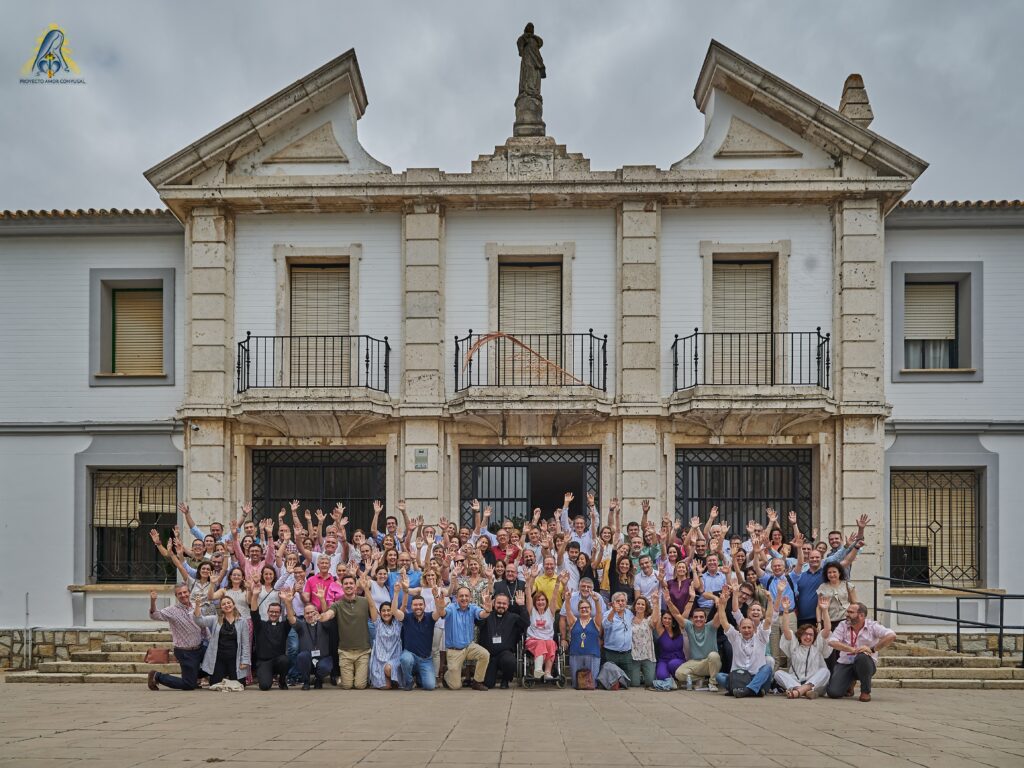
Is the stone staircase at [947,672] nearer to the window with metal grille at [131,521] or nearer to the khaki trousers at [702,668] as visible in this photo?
the khaki trousers at [702,668]

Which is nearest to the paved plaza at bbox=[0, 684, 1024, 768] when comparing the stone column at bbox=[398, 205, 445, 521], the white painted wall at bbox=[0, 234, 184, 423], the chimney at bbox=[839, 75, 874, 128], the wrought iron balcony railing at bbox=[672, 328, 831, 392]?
the stone column at bbox=[398, 205, 445, 521]

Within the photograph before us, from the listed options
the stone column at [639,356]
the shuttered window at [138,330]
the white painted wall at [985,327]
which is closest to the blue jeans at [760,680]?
the stone column at [639,356]

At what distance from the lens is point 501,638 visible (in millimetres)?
11375

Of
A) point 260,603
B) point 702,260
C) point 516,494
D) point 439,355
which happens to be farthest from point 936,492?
point 260,603

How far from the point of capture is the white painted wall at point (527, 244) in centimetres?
1605

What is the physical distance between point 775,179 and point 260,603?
10.6 meters

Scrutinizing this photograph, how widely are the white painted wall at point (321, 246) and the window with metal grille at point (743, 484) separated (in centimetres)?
571

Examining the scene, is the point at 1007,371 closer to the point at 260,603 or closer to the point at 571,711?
the point at 571,711

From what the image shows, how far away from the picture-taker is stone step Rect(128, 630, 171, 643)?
578 inches

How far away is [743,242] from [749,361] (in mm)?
2064

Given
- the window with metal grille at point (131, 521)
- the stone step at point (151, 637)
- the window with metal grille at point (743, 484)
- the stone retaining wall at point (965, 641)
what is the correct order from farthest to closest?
the window with metal grille at point (131, 521) < the window with metal grille at point (743, 484) < the stone retaining wall at point (965, 641) < the stone step at point (151, 637)

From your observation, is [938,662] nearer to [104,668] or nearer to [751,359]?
[751,359]

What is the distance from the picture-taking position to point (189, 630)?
Answer: 11.3m

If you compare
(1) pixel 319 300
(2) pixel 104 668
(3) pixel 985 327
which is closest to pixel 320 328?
(1) pixel 319 300
